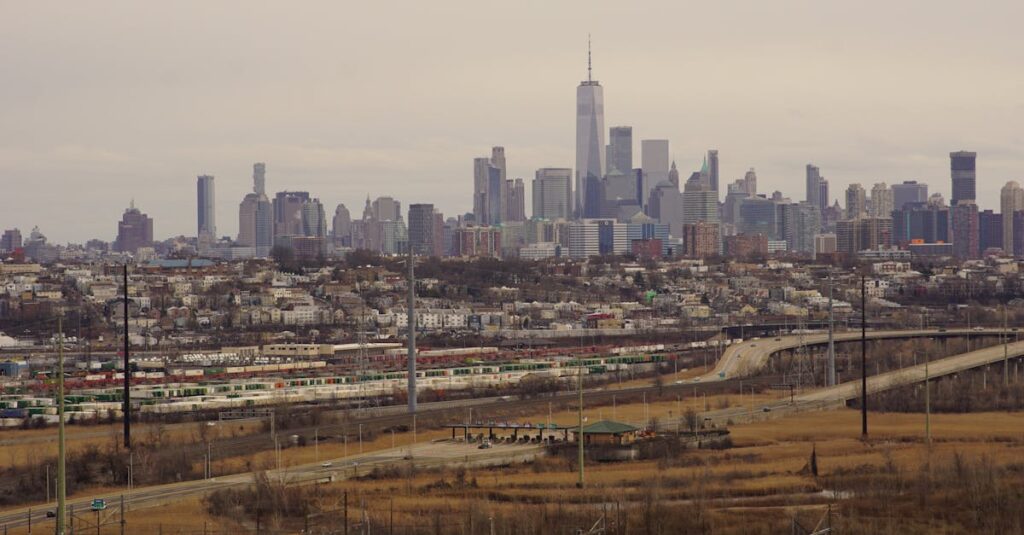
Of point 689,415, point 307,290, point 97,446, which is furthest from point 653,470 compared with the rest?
point 307,290

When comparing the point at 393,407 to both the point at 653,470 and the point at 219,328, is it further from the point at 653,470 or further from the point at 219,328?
the point at 219,328

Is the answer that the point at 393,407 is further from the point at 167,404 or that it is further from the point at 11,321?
the point at 11,321

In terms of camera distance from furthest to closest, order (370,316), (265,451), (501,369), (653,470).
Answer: (370,316) < (501,369) < (265,451) < (653,470)

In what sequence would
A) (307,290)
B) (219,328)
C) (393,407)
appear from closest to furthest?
(393,407), (219,328), (307,290)

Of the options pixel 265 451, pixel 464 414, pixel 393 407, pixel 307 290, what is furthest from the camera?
pixel 307 290

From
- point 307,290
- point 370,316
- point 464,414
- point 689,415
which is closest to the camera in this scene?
point 689,415

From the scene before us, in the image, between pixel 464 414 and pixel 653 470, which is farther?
pixel 464 414

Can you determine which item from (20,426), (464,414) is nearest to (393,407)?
(464,414)

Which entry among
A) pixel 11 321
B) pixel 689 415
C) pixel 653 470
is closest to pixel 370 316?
pixel 11 321

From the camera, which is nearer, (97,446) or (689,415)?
(97,446)
